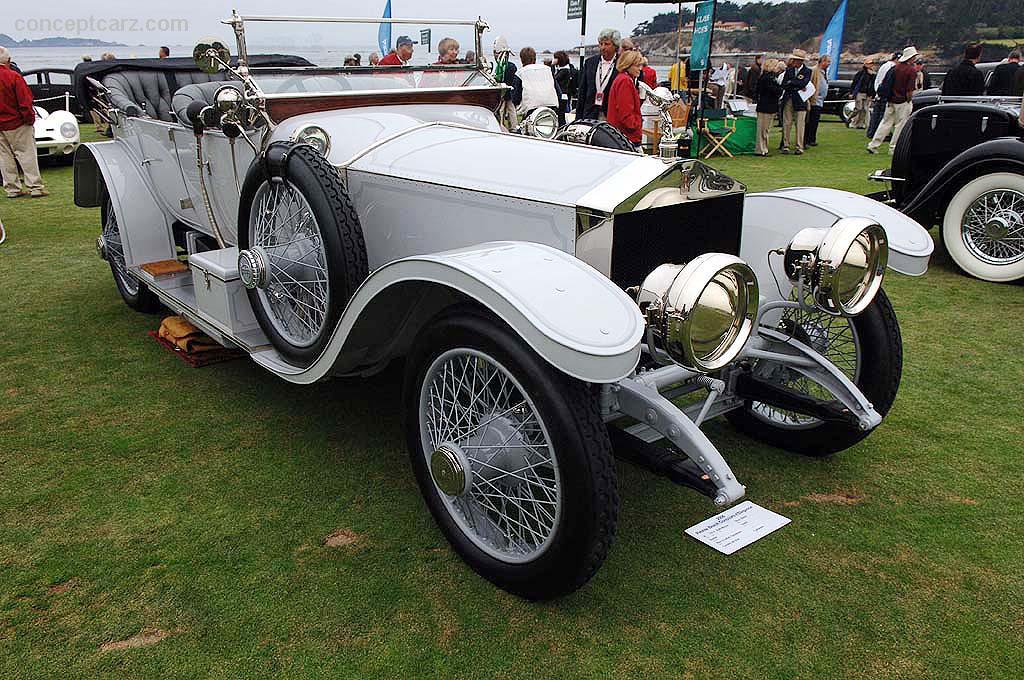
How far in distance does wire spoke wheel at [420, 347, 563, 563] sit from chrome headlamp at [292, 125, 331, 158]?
1.45 meters

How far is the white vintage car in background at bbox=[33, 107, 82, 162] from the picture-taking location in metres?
11.4

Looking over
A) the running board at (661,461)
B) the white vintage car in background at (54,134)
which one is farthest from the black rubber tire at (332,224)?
the white vintage car in background at (54,134)

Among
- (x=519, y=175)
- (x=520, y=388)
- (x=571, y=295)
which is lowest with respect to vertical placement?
(x=520, y=388)

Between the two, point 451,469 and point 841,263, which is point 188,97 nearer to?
point 451,469

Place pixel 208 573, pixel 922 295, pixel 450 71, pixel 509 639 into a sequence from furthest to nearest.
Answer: pixel 922 295
pixel 450 71
pixel 208 573
pixel 509 639

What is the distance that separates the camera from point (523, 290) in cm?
209

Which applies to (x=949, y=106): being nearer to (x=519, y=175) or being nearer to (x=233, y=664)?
(x=519, y=175)

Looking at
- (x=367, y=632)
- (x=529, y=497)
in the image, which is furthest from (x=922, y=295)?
(x=367, y=632)

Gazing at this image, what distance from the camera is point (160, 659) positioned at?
2166 millimetres

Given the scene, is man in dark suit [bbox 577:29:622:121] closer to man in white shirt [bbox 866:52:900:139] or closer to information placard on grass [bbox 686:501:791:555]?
information placard on grass [bbox 686:501:791:555]

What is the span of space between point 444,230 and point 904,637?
2.08 metres

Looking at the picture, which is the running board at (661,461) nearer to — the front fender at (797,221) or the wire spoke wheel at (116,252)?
the front fender at (797,221)

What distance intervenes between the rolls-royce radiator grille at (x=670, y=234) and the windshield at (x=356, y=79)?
1.95 meters

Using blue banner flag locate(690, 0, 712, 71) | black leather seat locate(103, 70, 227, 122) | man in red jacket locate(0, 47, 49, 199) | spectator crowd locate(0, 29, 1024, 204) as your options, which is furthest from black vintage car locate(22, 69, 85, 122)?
blue banner flag locate(690, 0, 712, 71)
